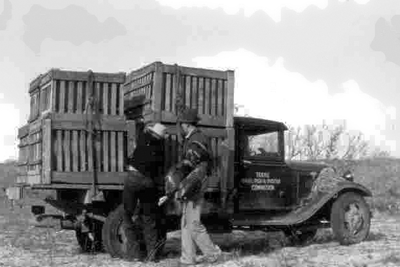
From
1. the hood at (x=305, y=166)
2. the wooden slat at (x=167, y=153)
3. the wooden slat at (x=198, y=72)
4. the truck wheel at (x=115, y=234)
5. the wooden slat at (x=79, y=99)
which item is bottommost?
the truck wheel at (x=115, y=234)

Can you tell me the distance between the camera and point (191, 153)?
7367mm

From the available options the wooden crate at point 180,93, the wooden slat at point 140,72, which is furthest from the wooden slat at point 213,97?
the wooden slat at point 140,72

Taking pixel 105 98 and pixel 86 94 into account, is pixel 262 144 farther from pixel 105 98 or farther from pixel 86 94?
pixel 86 94

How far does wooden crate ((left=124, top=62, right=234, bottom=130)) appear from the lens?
8.30 metres

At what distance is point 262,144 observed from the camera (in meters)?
9.48

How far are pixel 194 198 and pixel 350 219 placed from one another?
3.19m

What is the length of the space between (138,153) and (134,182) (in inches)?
14.7

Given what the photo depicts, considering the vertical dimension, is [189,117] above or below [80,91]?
below

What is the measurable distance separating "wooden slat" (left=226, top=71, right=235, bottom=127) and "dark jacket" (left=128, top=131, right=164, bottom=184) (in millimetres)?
1197

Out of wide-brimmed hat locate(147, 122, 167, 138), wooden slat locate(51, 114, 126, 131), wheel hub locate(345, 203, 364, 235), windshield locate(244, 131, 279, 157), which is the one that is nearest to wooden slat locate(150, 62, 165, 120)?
wide-brimmed hat locate(147, 122, 167, 138)

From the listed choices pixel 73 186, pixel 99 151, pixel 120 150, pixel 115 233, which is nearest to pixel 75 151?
pixel 99 151

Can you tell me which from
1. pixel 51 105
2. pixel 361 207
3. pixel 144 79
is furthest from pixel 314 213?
pixel 51 105

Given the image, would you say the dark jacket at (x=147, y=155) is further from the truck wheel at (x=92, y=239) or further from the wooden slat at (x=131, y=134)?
the truck wheel at (x=92, y=239)

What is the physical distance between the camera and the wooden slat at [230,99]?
8.71m
